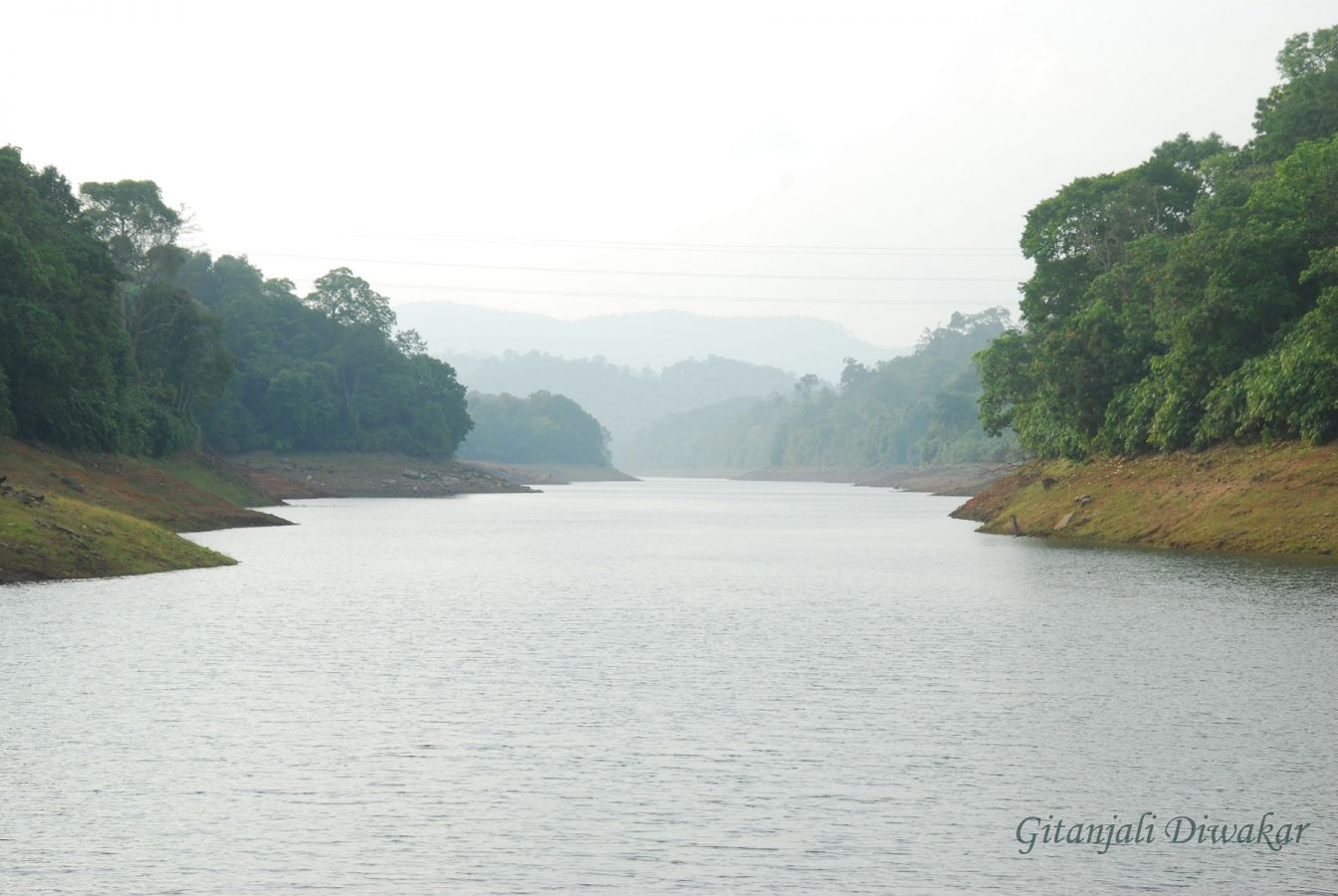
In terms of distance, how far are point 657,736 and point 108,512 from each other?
3962cm

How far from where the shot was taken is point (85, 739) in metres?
20.9

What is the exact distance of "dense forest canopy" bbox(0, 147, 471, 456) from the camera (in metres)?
77.4

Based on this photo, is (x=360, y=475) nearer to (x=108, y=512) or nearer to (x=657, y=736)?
(x=108, y=512)

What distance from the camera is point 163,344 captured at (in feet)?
369

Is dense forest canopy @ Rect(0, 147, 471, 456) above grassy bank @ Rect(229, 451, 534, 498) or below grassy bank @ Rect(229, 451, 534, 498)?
above

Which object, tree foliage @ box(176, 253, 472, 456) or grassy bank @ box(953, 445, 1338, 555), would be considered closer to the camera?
grassy bank @ box(953, 445, 1338, 555)

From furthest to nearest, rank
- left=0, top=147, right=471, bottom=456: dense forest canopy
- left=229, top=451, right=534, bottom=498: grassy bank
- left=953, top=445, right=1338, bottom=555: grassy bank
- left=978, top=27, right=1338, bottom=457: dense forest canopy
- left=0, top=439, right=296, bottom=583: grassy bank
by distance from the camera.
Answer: left=229, top=451, right=534, bottom=498: grassy bank
left=0, top=147, right=471, bottom=456: dense forest canopy
left=978, top=27, right=1338, bottom=457: dense forest canopy
left=953, top=445, right=1338, bottom=555: grassy bank
left=0, top=439, right=296, bottom=583: grassy bank

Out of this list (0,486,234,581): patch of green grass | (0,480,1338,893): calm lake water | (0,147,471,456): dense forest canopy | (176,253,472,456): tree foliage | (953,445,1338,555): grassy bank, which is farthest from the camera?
(176,253,472,456): tree foliage

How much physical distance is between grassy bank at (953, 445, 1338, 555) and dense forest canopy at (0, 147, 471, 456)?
59.5 m

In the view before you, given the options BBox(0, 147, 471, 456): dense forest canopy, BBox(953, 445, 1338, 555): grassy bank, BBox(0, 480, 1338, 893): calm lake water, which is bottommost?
BBox(0, 480, 1338, 893): calm lake water

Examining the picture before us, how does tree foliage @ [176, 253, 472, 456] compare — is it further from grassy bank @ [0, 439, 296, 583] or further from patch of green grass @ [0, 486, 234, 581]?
patch of green grass @ [0, 486, 234, 581]

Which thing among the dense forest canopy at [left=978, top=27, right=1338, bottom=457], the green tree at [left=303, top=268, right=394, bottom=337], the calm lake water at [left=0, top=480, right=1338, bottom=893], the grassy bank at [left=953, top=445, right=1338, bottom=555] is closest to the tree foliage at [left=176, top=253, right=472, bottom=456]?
the green tree at [left=303, top=268, right=394, bottom=337]

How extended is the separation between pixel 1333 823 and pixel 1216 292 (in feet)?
179

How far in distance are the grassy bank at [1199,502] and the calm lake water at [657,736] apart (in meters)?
11.5
